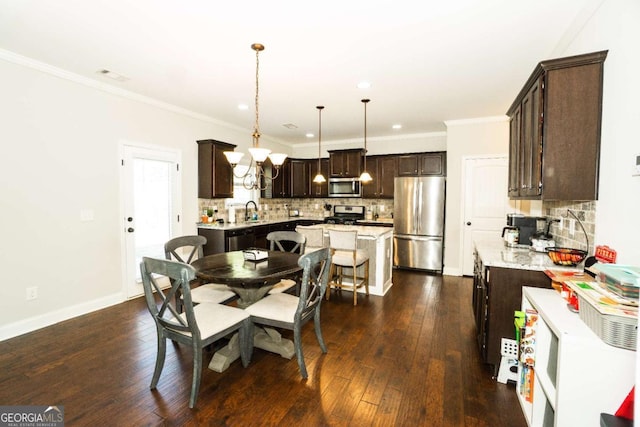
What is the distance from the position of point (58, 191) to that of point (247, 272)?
2.50 m

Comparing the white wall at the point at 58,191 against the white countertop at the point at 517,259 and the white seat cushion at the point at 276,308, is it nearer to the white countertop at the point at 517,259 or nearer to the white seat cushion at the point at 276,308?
the white seat cushion at the point at 276,308

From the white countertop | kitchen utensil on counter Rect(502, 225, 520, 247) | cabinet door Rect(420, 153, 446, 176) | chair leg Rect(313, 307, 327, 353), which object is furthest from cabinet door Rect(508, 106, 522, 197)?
cabinet door Rect(420, 153, 446, 176)

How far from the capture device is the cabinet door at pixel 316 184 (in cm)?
690

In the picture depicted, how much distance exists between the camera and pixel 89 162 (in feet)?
11.6

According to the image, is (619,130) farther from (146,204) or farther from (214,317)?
(146,204)

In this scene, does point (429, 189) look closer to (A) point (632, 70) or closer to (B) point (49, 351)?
(A) point (632, 70)

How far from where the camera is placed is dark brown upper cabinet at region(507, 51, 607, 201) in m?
1.96

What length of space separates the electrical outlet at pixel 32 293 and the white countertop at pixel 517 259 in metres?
4.28

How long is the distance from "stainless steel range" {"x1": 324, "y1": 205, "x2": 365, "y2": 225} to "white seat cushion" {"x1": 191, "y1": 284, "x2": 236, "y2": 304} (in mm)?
3773

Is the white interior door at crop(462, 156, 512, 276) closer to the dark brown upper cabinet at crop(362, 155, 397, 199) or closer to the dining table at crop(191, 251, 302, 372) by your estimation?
the dark brown upper cabinet at crop(362, 155, 397, 199)

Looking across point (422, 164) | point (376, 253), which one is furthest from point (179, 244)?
point (422, 164)

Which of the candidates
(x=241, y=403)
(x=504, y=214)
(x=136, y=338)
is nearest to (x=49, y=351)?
(x=136, y=338)

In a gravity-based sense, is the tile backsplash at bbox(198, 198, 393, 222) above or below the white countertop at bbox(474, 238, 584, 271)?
above

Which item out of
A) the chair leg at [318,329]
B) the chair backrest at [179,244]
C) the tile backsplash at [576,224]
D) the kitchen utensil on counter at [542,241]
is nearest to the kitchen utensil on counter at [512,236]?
the kitchen utensil on counter at [542,241]
